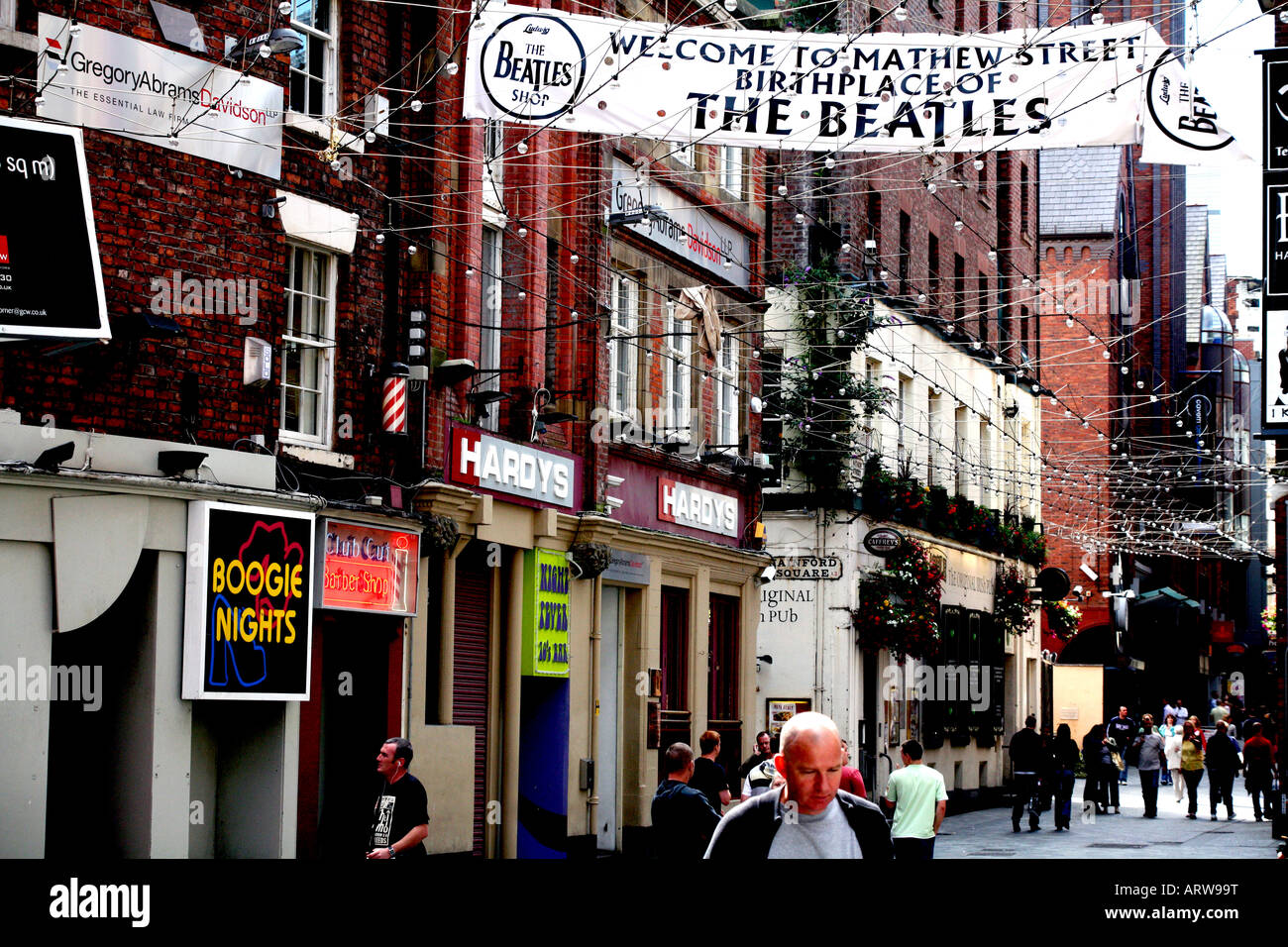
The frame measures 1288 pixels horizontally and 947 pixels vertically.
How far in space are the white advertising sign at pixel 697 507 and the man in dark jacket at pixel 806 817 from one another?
20395 mm

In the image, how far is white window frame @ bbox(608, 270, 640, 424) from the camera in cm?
2519

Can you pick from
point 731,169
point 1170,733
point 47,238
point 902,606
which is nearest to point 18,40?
point 47,238

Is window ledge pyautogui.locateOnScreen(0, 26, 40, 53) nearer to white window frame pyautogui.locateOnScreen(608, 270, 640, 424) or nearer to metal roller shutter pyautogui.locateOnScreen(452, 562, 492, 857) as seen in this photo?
metal roller shutter pyautogui.locateOnScreen(452, 562, 492, 857)

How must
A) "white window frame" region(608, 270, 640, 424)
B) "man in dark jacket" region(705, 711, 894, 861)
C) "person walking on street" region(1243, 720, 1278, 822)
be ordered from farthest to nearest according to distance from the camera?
"person walking on street" region(1243, 720, 1278, 822)
"white window frame" region(608, 270, 640, 424)
"man in dark jacket" region(705, 711, 894, 861)

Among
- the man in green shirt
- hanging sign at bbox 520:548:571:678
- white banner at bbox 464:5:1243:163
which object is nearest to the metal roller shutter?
hanging sign at bbox 520:548:571:678

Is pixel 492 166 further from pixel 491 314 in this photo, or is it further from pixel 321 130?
pixel 321 130

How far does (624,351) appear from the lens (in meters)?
25.8

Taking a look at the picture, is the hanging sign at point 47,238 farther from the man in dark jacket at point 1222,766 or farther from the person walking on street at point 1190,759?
the person walking on street at point 1190,759

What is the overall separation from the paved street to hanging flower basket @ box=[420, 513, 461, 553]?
30.4 feet

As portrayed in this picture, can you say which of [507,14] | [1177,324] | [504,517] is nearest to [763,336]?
[504,517]

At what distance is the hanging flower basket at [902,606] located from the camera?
3297 centimetres

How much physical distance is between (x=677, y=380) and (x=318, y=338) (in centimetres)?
1018

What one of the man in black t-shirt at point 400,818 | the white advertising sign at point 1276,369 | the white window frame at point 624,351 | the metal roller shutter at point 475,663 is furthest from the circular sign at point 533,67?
the white window frame at point 624,351

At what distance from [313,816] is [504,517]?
4862mm
